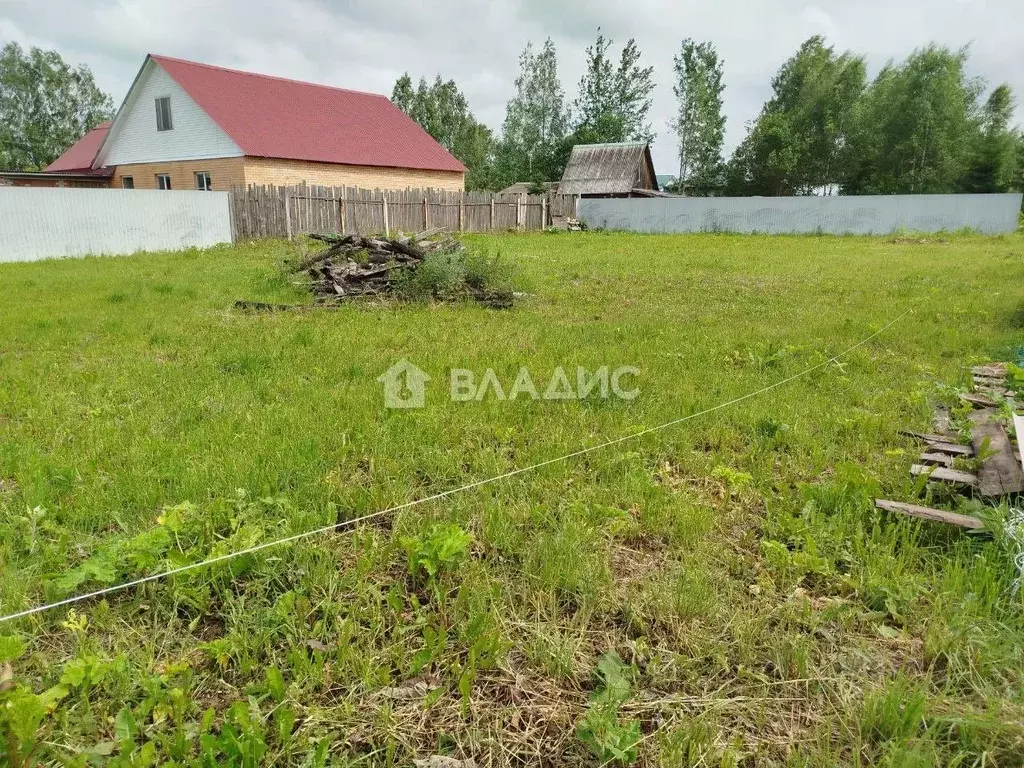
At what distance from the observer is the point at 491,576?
2.45 m

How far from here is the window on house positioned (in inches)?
851

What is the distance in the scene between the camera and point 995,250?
16.2m

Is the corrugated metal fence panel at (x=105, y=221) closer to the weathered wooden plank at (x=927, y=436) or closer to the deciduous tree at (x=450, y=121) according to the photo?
the weathered wooden plank at (x=927, y=436)

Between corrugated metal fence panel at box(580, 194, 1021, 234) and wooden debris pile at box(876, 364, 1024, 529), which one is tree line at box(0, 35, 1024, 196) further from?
wooden debris pile at box(876, 364, 1024, 529)

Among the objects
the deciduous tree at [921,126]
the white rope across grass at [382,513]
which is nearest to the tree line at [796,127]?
the deciduous tree at [921,126]

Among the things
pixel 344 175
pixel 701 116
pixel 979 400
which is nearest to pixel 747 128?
pixel 701 116

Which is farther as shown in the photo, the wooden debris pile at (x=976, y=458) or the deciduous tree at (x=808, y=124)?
the deciduous tree at (x=808, y=124)

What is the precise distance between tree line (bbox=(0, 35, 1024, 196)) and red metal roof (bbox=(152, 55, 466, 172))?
19.3 meters

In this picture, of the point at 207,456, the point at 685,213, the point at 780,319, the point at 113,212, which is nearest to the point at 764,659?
the point at 207,456

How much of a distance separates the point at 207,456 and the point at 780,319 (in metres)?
6.41

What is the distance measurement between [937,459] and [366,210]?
17.7 metres

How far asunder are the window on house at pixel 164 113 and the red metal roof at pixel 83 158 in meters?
4.13

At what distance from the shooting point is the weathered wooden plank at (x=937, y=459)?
3225mm

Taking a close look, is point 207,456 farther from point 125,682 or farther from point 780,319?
point 780,319
